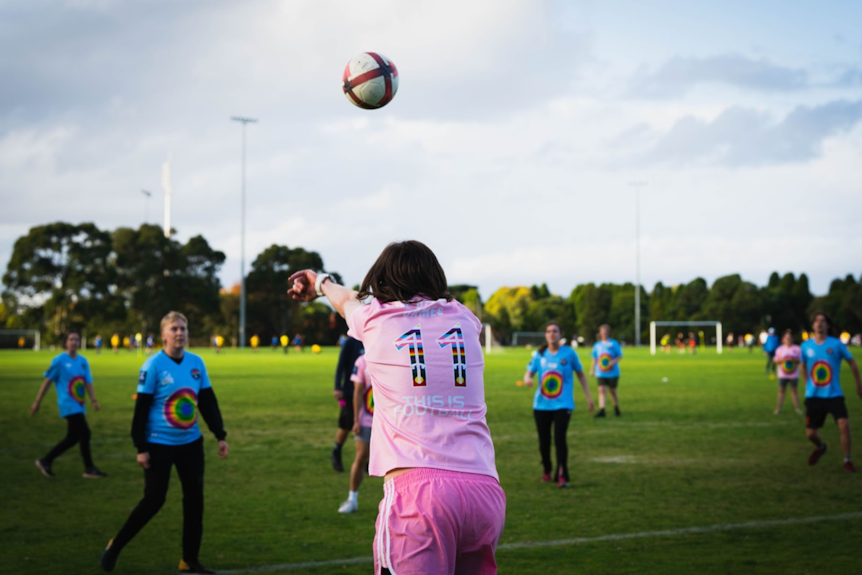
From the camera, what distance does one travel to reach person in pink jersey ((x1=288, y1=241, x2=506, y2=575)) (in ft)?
10.1

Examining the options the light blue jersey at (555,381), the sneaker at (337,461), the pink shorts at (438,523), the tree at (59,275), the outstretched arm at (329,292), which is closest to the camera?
the pink shorts at (438,523)

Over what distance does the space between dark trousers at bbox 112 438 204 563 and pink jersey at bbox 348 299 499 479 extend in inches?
158

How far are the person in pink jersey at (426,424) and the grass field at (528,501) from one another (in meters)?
4.19

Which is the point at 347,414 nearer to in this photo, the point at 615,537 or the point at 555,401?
the point at 555,401

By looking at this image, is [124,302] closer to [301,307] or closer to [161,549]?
[301,307]

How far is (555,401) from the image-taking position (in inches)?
432

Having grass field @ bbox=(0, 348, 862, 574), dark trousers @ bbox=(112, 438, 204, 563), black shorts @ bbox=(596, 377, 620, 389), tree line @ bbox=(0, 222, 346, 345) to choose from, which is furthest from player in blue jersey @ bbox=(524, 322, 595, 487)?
tree line @ bbox=(0, 222, 346, 345)

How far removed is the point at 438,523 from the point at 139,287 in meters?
95.5

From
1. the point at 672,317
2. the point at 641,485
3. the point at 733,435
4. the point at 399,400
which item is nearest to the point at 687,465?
the point at 641,485

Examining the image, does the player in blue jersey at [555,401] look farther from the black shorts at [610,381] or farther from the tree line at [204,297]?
the tree line at [204,297]

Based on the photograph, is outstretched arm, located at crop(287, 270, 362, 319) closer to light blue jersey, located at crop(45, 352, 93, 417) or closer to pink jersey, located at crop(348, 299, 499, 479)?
pink jersey, located at crop(348, 299, 499, 479)

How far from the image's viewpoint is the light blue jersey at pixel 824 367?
11953mm

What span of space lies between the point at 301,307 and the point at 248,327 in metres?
7.63

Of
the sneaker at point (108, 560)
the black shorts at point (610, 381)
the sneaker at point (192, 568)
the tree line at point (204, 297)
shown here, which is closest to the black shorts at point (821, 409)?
the black shorts at point (610, 381)
